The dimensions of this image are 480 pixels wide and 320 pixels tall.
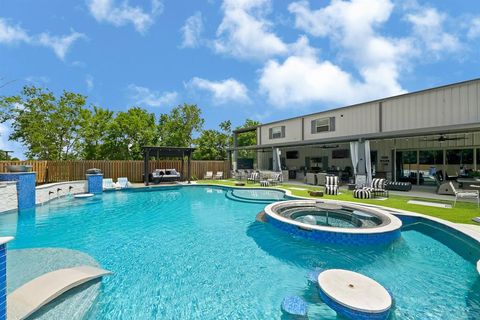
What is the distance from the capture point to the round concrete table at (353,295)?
2.94m

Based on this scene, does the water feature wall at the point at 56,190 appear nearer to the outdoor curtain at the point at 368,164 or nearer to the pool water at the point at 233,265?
the pool water at the point at 233,265

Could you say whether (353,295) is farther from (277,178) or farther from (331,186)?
(277,178)

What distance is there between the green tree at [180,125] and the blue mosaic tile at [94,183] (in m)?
11.3

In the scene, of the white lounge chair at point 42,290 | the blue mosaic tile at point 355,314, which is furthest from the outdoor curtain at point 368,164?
the white lounge chair at point 42,290

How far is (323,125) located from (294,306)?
52.0ft

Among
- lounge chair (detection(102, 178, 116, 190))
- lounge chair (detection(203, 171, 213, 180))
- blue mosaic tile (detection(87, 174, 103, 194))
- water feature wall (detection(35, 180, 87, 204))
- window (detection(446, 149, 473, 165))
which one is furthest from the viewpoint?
lounge chair (detection(203, 171, 213, 180))

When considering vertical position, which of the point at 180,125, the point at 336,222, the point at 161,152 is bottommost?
the point at 336,222

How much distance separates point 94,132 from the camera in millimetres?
19703

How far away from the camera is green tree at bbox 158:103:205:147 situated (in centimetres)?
2578

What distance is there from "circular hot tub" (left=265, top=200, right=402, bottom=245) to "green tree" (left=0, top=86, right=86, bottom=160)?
19.0 metres

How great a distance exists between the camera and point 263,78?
55.1 feet

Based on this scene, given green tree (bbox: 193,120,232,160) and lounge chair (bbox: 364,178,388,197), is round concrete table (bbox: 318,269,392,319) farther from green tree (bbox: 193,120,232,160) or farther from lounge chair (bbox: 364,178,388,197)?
green tree (bbox: 193,120,232,160)

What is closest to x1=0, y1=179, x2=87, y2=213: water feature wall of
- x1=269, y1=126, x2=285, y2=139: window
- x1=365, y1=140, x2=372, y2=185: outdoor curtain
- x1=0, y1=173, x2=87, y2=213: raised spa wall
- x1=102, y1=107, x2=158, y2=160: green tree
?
x1=0, y1=173, x2=87, y2=213: raised spa wall

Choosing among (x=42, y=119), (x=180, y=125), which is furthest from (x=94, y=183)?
(x=180, y=125)
